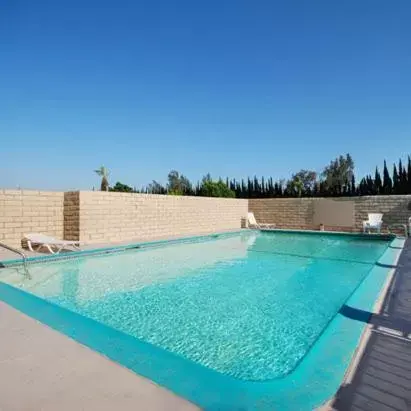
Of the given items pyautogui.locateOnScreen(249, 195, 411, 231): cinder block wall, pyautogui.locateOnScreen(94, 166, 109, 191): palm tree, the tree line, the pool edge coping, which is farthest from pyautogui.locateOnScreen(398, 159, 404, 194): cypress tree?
pyautogui.locateOnScreen(94, 166, 109, 191): palm tree

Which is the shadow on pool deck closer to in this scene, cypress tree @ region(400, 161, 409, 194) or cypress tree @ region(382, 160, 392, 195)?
cypress tree @ region(382, 160, 392, 195)

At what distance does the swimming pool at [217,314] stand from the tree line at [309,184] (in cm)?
1200

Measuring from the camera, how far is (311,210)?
552 inches

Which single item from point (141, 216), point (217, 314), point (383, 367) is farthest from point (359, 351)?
point (141, 216)

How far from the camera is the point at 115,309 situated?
3.91 metres

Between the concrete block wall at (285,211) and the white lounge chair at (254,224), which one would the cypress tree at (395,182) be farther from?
the white lounge chair at (254,224)

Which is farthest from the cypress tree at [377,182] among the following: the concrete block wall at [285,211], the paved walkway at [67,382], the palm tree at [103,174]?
the palm tree at [103,174]

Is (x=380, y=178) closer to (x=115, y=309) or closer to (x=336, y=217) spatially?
(x=336, y=217)

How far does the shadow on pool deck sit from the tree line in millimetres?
15678

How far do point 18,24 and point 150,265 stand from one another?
719 centimetres

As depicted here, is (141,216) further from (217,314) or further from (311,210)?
(311,210)

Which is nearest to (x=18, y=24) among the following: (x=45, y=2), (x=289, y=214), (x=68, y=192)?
(x=45, y=2)

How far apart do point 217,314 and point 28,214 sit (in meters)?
6.25

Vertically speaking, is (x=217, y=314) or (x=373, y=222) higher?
(x=373, y=222)
